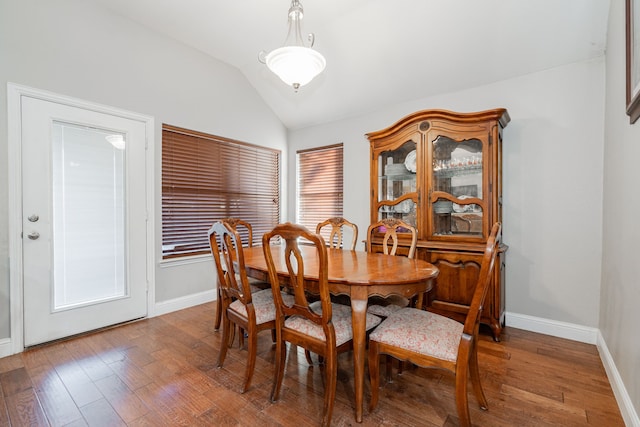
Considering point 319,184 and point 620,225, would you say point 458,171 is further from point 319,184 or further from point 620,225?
point 319,184

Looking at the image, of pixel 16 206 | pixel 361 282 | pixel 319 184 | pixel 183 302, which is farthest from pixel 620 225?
pixel 16 206

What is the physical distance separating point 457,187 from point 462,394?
192cm

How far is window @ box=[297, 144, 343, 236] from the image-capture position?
4.11m

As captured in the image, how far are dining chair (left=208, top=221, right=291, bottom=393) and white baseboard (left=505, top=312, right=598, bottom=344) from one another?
2.35 metres

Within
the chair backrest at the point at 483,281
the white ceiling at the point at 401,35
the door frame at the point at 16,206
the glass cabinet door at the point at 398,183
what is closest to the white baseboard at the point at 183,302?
the door frame at the point at 16,206

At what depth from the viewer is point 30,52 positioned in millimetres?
2352

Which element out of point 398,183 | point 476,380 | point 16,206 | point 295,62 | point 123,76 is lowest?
point 476,380

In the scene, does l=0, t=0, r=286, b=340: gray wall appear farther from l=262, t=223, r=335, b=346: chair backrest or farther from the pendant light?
l=262, t=223, r=335, b=346: chair backrest

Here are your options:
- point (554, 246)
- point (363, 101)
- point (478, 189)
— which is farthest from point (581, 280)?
point (363, 101)

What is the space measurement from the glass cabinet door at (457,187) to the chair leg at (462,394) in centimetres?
158

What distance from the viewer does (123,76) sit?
2857 mm

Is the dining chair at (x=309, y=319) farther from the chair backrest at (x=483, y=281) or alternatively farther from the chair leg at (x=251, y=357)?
the chair backrest at (x=483, y=281)

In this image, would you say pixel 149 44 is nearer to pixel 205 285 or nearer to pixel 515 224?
pixel 205 285

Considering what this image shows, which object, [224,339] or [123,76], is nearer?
[224,339]
